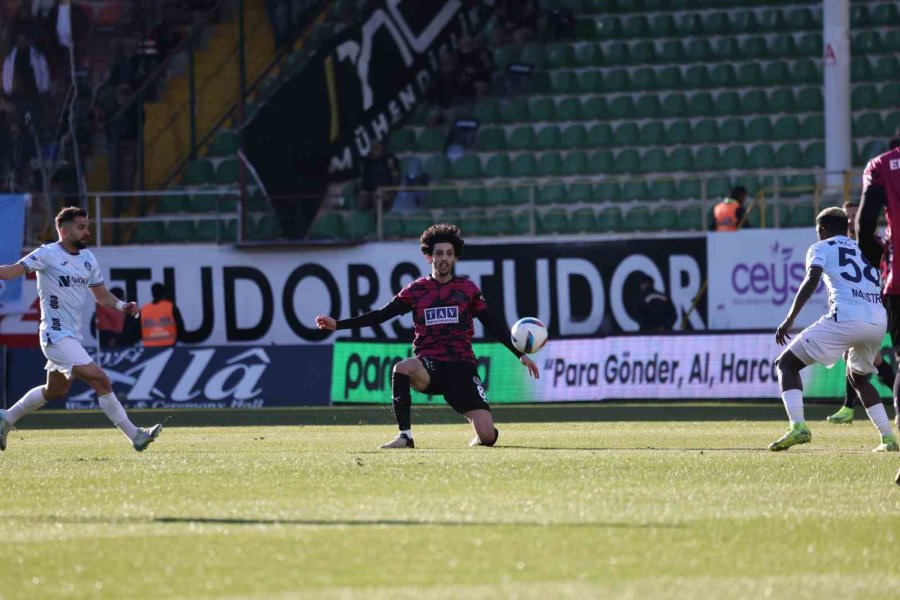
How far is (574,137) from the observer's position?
30.1 metres

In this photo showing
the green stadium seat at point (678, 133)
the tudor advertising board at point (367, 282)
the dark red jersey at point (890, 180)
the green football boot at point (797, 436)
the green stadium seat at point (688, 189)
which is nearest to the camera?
the dark red jersey at point (890, 180)

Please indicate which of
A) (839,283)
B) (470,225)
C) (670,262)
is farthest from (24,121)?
(839,283)

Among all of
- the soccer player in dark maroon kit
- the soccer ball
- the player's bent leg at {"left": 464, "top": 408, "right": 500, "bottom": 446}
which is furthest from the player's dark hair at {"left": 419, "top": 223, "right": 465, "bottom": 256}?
the player's bent leg at {"left": 464, "top": 408, "right": 500, "bottom": 446}

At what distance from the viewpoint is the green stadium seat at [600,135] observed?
29891 mm

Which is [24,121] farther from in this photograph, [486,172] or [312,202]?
[486,172]

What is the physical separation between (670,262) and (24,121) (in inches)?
436

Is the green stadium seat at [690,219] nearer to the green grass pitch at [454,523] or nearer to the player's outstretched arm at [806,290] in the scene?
the green grass pitch at [454,523]

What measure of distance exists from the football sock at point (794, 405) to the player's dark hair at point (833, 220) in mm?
1276

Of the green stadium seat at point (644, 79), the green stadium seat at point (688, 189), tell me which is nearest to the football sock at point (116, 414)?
the green stadium seat at point (688, 189)

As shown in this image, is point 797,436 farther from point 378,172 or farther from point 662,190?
point 378,172

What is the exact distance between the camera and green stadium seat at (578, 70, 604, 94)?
30.9 meters

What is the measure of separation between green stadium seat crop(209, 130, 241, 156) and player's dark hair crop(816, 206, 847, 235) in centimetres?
1976

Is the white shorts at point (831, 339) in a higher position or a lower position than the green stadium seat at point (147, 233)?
lower

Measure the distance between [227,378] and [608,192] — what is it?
755cm
